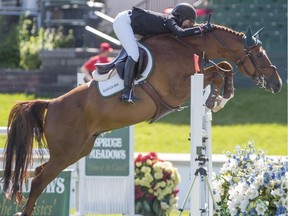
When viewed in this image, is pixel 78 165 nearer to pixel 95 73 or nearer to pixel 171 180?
pixel 171 180

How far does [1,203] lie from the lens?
8977 mm

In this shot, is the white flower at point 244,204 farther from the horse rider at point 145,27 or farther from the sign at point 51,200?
the sign at point 51,200

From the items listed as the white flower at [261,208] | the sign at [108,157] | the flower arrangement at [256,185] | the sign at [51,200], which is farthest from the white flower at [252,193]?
the sign at [108,157]

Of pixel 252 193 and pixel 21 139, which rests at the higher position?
pixel 21 139

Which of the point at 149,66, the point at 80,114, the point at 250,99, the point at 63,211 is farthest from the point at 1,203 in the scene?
the point at 250,99

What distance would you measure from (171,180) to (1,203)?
183 cm

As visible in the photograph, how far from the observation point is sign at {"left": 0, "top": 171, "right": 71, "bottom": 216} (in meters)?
8.98

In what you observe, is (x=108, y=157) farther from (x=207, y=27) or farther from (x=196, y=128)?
(x=196, y=128)

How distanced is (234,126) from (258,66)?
23.8ft

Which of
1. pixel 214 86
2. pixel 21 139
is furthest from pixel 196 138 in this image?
pixel 21 139

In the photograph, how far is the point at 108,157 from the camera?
988cm

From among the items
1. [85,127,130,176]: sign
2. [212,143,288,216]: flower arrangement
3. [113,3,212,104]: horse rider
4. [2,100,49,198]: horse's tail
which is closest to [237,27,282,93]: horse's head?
[113,3,212,104]: horse rider

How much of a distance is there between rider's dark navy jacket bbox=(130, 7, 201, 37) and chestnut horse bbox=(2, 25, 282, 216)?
0.42ft

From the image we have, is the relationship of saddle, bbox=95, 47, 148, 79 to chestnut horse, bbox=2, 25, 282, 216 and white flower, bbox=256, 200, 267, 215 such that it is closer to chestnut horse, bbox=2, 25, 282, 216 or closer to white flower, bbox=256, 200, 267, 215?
chestnut horse, bbox=2, 25, 282, 216
